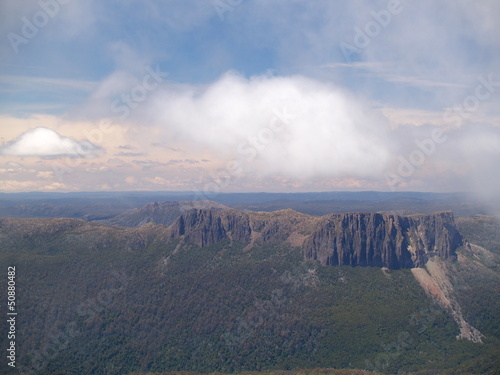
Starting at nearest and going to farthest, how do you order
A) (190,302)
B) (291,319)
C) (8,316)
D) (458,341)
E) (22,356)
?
(22,356) → (8,316) → (458,341) → (291,319) → (190,302)

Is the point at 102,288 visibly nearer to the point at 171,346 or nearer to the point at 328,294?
the point at 171,346

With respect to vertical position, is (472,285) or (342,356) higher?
(472,285)

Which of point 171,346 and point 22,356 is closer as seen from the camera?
point 22,356

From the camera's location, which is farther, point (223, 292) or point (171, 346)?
point (223, 292)

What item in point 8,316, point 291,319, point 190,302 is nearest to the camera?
point 8,316

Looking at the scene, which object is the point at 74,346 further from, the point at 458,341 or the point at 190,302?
the point at 458,341

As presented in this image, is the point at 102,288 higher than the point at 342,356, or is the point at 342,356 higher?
the point at 102,288

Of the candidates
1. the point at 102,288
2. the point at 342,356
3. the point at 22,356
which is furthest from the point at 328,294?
the point at 22,356

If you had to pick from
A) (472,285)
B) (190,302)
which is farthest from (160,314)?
(472,285)

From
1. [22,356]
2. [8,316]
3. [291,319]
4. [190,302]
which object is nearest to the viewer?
[22,356]
